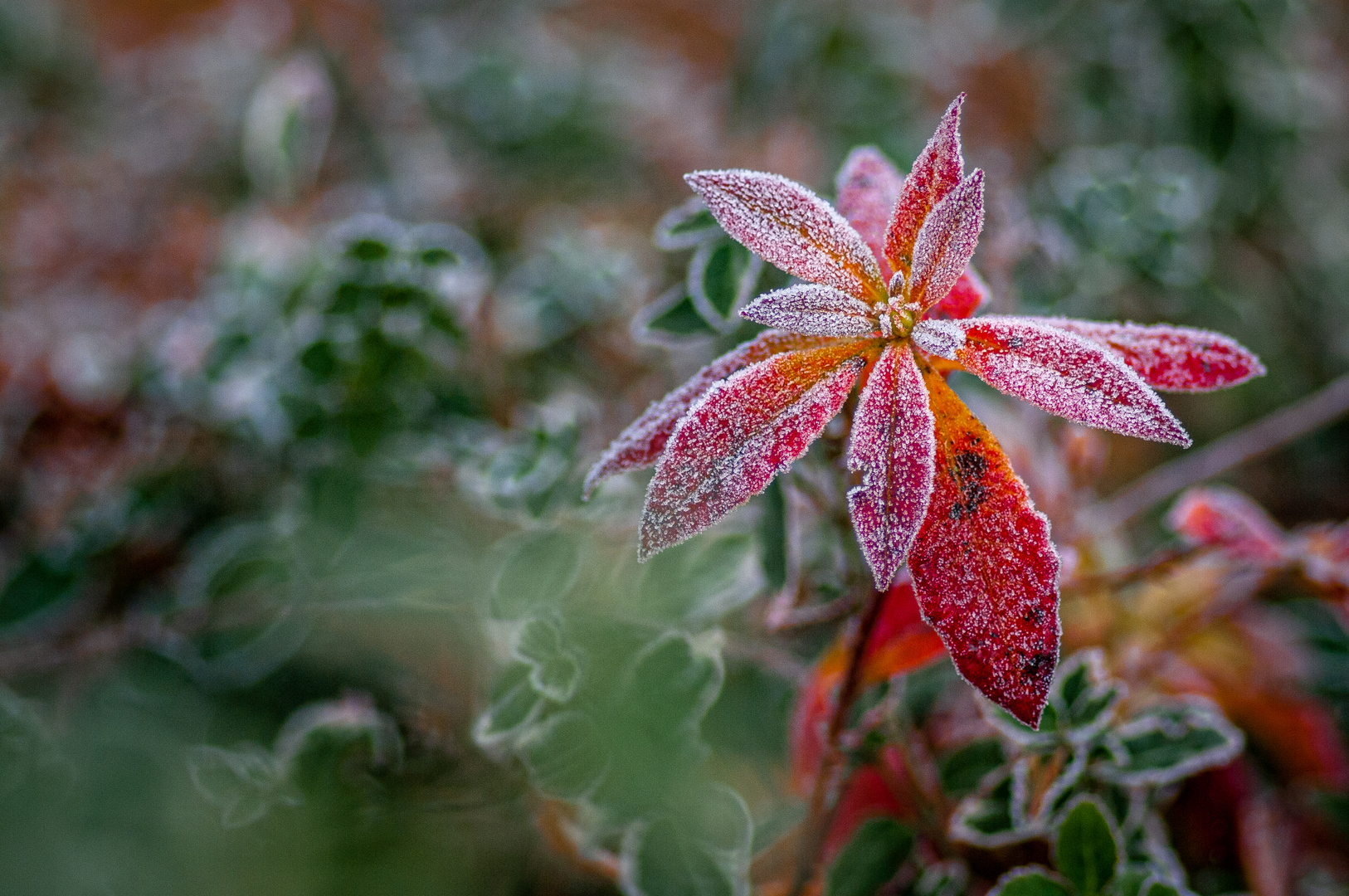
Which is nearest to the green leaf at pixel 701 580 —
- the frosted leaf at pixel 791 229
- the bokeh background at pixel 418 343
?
the bokeh background at pixel 418 343

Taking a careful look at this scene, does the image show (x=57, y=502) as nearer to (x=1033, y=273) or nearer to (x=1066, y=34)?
(x=1033, y=273)

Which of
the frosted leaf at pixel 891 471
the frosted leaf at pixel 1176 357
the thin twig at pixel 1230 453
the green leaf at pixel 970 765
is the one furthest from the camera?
the thin twig at pixel 1230 453

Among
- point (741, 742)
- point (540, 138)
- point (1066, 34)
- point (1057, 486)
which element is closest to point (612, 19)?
point (540, 138)

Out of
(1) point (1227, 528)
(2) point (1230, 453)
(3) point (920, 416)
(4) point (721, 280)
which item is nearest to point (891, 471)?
(3) point (920, 416)

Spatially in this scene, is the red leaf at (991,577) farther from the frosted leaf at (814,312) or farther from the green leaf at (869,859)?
the green leaf at (869,859)

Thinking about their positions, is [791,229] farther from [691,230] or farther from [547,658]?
[547,658]

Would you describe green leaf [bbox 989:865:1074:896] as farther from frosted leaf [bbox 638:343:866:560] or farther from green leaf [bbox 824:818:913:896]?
frosted leaf [bbox 638:343:866:560]

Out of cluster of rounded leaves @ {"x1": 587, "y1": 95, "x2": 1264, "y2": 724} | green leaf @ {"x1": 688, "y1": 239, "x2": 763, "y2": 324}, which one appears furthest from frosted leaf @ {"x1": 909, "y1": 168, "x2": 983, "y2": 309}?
green leaf @ {"x1": 688, "y1": 239, "x2": 763, "y2": 324}
